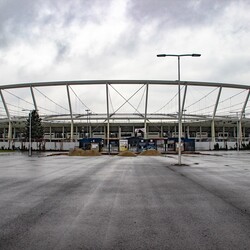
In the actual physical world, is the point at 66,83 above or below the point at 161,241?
above

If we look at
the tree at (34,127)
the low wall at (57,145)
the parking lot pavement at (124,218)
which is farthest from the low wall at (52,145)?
the parking lot pavement at (124,218)

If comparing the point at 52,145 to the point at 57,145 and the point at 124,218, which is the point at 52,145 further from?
the point at 124,218

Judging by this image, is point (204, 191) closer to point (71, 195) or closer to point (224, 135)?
point (71, 195)

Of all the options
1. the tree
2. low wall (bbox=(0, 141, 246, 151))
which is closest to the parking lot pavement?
low wall (bbox=(0, 141, 246, 151))

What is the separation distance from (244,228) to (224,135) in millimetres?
106342

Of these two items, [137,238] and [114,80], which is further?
[114,80]

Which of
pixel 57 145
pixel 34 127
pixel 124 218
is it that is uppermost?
pixel 34 127

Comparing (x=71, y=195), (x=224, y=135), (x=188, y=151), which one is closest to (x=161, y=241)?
(x=71, y=195)

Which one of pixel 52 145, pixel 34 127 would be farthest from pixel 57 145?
pixel 34 127

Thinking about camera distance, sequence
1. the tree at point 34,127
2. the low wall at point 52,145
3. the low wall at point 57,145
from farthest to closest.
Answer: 1. the tree at point 34,127
2. the low wall at point 57,145
3. the low wall at point 52,145

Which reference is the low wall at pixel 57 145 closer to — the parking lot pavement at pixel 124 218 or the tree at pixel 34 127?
the tree at pixel 34 127

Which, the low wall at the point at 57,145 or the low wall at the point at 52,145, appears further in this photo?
the low wall at the point at 57,145

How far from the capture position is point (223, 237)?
497 cm

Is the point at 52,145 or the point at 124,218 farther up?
the point at 52,145
